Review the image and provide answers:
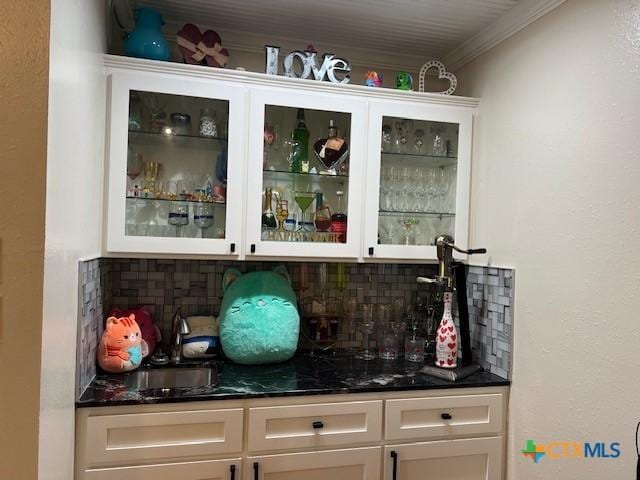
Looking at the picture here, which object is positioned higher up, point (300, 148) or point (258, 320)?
point (300, 148)

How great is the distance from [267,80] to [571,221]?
128 cm

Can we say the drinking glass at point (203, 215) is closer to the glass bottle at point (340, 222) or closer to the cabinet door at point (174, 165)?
the cabinet door at point (174, 165)

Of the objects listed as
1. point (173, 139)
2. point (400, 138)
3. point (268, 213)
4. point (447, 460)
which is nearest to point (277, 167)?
point (268, 213)

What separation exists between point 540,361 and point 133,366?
1551 millimetres

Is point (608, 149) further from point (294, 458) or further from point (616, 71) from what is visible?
point (294, 458)

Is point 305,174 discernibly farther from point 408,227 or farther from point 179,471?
point 179,471

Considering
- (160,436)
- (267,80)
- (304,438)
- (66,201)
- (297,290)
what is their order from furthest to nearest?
(297,290) → (267,80) → (304,438) → (160,436) → (66,201)

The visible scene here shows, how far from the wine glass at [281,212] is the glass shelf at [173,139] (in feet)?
1.14

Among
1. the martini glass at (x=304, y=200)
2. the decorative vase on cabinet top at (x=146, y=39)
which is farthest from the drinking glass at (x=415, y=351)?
the decorative vase on cabinet top at (x=146, y=39)

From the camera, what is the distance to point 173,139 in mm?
2012

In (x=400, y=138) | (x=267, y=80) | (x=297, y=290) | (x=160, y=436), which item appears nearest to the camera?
(x=160, y=436)

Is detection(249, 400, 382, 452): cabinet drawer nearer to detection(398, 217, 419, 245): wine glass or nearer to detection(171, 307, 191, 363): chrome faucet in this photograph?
detection(171, 307, 191, 363): chrome faucet

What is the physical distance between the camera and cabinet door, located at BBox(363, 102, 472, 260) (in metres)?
2.11

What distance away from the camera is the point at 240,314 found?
2.07 m
